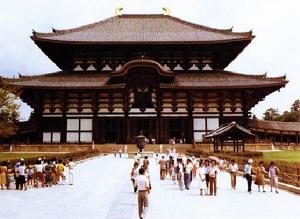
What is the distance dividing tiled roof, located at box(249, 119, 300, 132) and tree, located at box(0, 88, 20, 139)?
29320mm

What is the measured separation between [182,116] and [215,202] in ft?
120

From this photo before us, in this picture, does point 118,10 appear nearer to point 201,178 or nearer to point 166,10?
point 166,10

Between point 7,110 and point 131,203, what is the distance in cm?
3281

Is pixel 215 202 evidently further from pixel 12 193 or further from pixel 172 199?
pixel 12 193

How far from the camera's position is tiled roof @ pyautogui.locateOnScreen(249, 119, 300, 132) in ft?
182

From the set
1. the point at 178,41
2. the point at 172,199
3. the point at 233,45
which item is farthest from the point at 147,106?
the point at 172,199

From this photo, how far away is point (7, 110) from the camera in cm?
4509

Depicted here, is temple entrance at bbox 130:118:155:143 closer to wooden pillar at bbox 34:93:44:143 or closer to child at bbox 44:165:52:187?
wooden pillar at bbox 34:93:44:143

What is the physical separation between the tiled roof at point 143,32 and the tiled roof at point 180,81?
4.55 meters

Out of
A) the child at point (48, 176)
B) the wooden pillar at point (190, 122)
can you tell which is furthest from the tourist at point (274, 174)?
the wooden pillar at point (190, 122)

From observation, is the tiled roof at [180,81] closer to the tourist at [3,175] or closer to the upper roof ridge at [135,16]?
the upper roof ridge at [135,16]

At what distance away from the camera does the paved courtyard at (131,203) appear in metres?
13.7

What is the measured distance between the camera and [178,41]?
54.0 metres

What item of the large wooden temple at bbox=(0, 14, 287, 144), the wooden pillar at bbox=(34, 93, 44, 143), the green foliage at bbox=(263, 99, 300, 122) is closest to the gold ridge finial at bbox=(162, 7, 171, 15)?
the large wooden temple at bbox=(0, 14, 287, 144)
